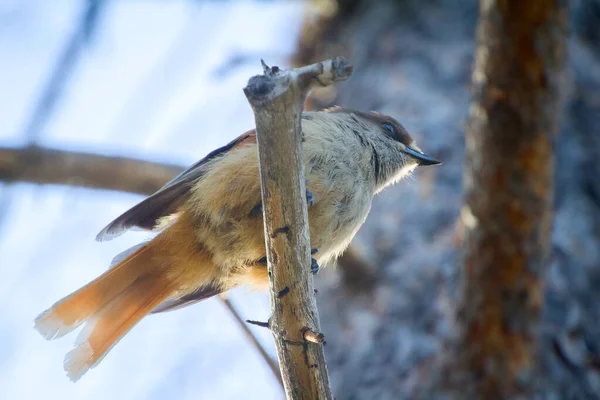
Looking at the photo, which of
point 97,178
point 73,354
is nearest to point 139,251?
point 73,354

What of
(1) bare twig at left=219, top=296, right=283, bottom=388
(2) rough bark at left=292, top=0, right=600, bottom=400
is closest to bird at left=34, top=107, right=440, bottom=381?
(1) bare twig at left=219, top=296, right=283, bottom=388

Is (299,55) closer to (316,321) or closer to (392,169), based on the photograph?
(392,169)

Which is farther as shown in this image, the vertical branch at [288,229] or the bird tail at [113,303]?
the bird tail at [113,303]

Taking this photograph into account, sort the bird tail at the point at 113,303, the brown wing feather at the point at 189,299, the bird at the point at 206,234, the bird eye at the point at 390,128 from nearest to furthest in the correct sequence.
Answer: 1. the bird at the point at 206,234
2. the bird tail at the point at 113,303
3. the brown wing feather at the point at 189,299
4. the bird eye at the point at 390,128

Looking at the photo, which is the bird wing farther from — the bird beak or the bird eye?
the bird beak

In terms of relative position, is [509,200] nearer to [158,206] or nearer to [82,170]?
[158,206]

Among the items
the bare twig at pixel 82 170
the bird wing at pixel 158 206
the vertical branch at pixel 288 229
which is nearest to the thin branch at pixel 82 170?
the bare twig at pixel 82 170

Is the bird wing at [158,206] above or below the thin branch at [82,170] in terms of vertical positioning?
below

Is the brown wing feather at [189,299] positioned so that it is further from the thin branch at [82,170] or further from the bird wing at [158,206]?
the thin branch at [82,170]
